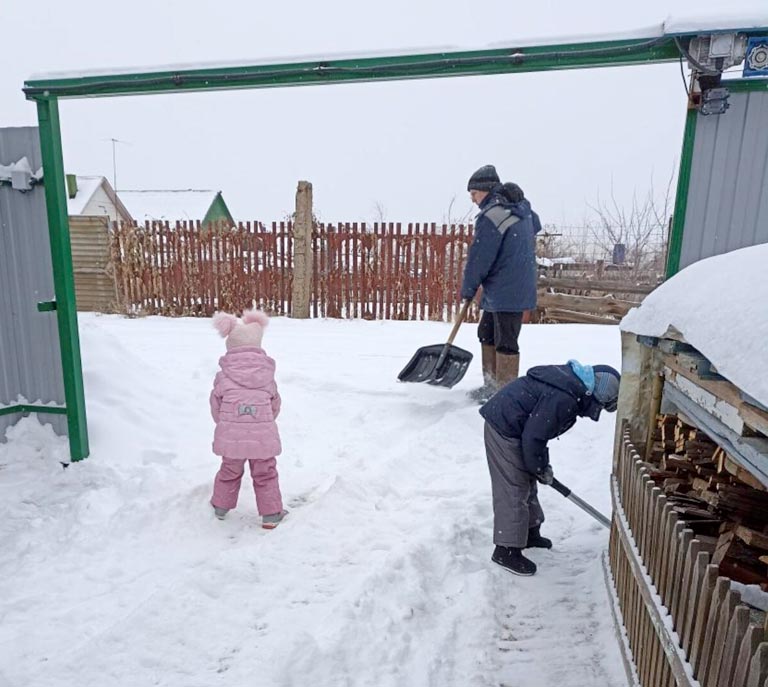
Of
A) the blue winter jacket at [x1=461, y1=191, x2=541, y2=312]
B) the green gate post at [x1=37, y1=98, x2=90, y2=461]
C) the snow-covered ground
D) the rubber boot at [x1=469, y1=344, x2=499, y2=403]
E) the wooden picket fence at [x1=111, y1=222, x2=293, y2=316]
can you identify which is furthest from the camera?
the wooden picket fence at [x1=111, y1=222, x2=293, y2=316]

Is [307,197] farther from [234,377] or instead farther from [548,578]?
[548,578]

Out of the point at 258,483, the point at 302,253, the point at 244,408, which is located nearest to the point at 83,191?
the point at 302,253

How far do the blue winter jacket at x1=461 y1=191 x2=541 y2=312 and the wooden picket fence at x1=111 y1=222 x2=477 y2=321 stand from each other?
526 cm

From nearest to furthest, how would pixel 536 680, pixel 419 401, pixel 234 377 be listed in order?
pixel 536 680, pixel 234 377, pixel 419 401

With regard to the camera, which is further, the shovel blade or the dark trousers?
the shovel blade

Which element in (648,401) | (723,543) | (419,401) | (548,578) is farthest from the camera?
(419,401)

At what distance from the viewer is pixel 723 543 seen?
204cm

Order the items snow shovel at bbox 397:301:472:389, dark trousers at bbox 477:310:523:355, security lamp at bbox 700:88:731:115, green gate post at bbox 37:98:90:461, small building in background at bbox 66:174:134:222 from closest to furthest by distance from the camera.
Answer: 1. security lamp at bbox 700:88:731:115
2. green gate post at bbox 37:98:90:461
3. dark trousers at bbox 477:310:523:355
4. snow shovel at bbox 397:301:472:389
5. small building in background at bbox 66:174:134:222

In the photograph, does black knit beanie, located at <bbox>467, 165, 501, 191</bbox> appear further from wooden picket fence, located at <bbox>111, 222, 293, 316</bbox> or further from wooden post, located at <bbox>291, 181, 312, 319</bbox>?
wooden picket fence, located at <bbox>111, 222, 293, 316</bbox>

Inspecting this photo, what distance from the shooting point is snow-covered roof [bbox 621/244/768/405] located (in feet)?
4.59

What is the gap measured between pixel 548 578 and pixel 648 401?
1037 millimetres

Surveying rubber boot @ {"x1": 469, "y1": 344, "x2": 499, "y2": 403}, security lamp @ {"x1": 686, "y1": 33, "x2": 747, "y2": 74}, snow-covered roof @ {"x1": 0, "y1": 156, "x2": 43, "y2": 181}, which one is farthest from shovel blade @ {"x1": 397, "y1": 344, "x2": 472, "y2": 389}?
snow-covered roof @ {"x1": 0, "y1": 156, "x2": 43, "y2": 181}

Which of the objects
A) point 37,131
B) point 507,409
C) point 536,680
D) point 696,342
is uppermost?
point 37,131

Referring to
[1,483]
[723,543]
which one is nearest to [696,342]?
[723,543]
